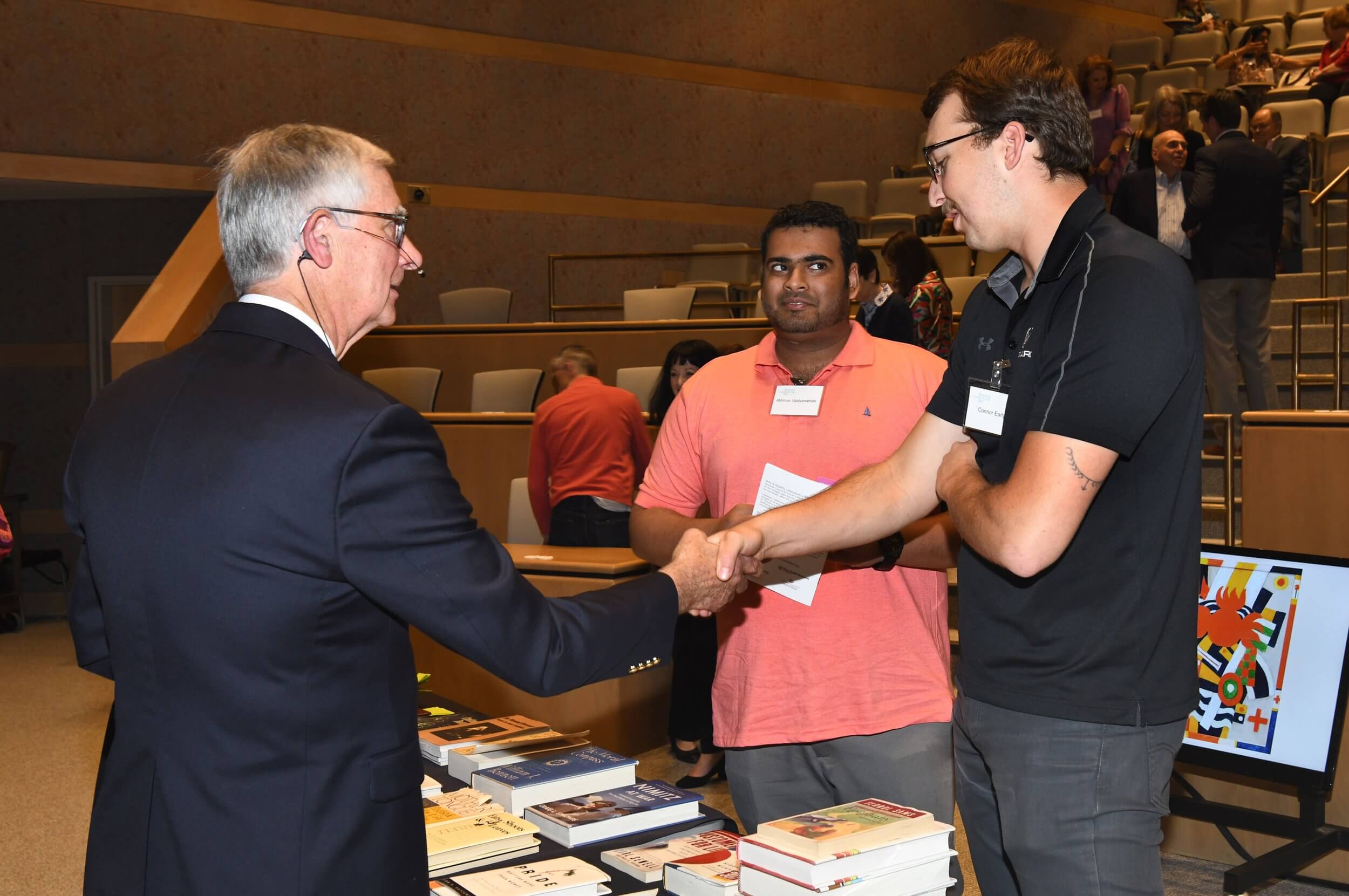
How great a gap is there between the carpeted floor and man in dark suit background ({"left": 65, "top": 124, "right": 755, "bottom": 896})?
8.43ft

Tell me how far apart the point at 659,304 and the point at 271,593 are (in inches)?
319

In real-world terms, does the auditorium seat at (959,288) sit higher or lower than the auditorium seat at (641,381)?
higher

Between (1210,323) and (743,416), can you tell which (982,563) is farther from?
(1210,323)

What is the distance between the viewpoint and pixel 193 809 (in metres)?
1.28

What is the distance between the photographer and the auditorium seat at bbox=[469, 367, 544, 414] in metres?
7.98

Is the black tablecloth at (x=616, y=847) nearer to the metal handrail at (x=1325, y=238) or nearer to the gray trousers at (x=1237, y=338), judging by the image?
the gray trousers at (x=1237, y=338)

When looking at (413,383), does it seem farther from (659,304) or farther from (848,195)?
(848,195)

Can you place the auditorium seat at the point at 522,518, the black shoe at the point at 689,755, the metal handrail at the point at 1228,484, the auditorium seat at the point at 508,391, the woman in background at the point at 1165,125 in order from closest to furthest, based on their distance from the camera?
1. the metal handrail at the point at 1228,484
2. the black shoe at the point at 689,755
3. the auditorium seat at the point at 522,518
4. the woman in background at the point at 1165,125
5. the auditorium seat at the point at 508,391

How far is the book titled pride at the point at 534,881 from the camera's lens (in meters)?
1.62

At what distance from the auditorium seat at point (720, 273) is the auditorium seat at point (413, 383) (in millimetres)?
2558

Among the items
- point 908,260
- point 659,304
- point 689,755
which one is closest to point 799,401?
point 689,755

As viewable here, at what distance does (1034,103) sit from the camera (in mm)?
1586

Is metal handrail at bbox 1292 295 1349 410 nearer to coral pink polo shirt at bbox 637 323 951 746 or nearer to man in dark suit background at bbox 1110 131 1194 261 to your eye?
man in dark suit background at bbox 1110 131 1194 261

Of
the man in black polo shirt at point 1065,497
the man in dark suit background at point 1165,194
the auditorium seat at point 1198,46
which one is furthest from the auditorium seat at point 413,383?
the auditorium seat at point 1198,46
